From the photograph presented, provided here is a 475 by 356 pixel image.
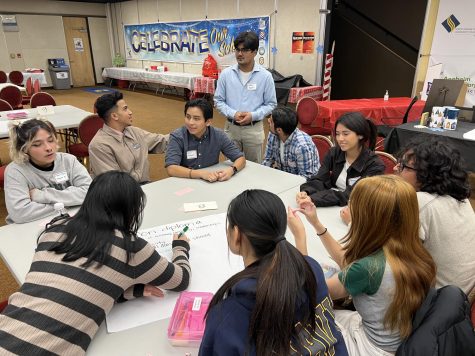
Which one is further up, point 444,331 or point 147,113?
point 444,331

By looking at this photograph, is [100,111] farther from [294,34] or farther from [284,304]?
[294,34]

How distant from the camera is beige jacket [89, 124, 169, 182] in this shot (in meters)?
2.36

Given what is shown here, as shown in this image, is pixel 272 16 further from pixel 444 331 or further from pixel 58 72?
pixel 58 72

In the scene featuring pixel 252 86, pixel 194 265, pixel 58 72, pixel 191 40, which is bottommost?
pixel 194 265

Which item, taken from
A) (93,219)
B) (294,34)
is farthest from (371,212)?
(294,34)

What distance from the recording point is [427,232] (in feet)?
4.48

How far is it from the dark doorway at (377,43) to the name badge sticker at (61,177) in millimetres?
6650

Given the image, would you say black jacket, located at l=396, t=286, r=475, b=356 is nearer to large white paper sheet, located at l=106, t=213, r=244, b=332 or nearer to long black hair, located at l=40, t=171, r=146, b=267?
large white paper sheet, located at l=106, t=213, r=244, b=332

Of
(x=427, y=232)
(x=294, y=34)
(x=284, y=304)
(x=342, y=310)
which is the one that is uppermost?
(x=294, y=34)

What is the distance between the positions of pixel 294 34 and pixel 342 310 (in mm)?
6503

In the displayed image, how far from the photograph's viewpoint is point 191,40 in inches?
357

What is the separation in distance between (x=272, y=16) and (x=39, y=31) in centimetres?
826

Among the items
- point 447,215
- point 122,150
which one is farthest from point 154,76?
point 447,215

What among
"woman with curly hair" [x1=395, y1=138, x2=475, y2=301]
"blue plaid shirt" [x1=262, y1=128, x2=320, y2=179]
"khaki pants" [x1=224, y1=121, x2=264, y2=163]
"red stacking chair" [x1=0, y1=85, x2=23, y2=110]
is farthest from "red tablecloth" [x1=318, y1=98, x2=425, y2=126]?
"red stacking chair" [x1=0, y1=85, x2=23, y2=110]
